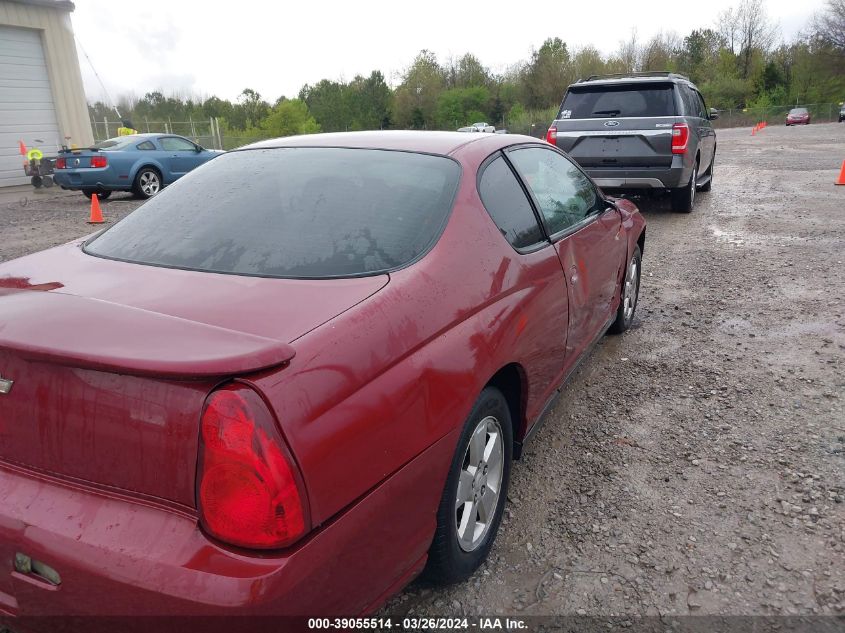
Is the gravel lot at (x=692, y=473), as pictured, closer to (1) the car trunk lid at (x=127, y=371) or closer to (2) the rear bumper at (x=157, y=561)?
(2) the rear bumper at (x=157, y=561)

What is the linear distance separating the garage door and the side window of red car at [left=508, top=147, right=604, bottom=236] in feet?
61.3

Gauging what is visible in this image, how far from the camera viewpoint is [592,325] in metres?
3.71

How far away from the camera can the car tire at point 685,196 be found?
31.2ft

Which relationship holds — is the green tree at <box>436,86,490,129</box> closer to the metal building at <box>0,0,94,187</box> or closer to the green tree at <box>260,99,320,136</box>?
the green tree at <box>260,99,320,136</box>

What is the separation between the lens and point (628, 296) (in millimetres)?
4809

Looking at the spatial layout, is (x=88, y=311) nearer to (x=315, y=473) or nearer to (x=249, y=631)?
(x=315, y=473)

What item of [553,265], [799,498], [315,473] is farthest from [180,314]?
[799,498]

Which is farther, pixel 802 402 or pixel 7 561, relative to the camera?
pixel 802 402

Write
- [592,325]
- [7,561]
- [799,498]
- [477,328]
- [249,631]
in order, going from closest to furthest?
1. [249,631]
2. [7,561]
3. [477,328]
4. [799,498]
5. [592,325]

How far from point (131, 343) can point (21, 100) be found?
66.6ft

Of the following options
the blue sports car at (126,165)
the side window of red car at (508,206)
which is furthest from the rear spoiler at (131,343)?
the blue sports car at (126,165)

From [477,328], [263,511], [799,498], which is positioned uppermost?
[477,328]

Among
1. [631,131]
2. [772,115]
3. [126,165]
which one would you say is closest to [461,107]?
[772,115]

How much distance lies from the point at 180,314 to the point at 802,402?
354cm
